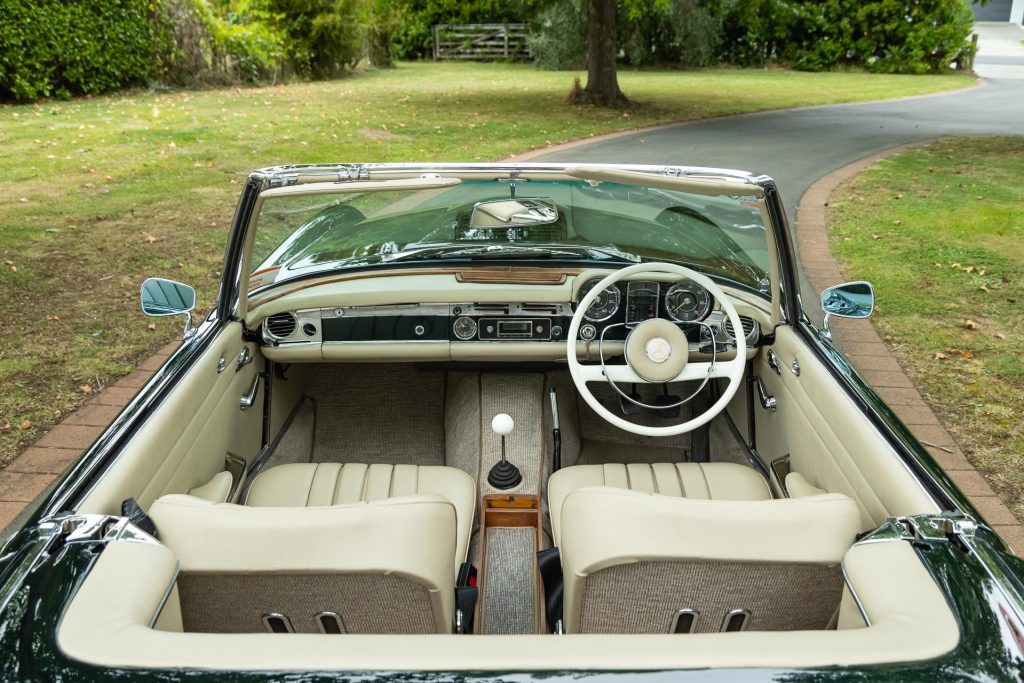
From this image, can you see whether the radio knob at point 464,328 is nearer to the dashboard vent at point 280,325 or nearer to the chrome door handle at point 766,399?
the dashboard vent at point 280,325

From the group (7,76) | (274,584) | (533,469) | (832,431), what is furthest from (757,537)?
(7,76)

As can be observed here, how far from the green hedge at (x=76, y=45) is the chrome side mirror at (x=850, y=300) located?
47.9ft

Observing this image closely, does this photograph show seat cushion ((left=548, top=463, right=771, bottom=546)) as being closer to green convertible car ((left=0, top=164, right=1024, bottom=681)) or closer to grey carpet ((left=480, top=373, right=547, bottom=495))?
green convertible car ((left=0, top=164, right=1024, bottom=681))

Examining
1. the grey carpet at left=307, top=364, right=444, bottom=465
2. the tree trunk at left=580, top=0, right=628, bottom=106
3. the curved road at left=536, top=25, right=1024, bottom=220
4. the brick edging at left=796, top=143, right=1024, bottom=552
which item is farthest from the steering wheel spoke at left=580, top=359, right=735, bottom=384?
the tree trunk at left=580, top=0, right=628, bottom=106

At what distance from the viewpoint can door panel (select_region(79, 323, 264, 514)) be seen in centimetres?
205

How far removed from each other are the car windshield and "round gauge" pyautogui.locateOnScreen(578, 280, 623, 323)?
17 centimetres

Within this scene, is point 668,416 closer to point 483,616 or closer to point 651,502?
point 483,616

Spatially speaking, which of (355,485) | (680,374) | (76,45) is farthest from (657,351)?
(76,45)

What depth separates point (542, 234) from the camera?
3.43m

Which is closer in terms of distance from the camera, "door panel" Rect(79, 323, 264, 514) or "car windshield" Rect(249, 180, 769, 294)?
"door panel" Rect(79, 323, 264, 514)

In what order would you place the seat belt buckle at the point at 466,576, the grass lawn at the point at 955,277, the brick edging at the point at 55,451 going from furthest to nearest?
the grass lawn at the point at 955,277, the brick edging at the point at 55,451, the seat belt buckle at the point at 466,576

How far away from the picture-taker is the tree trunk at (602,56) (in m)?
14.4

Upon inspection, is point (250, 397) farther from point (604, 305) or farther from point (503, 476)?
point (604, 305)

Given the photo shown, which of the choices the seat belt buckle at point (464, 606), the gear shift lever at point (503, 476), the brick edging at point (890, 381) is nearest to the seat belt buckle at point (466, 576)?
the seat belt buckle at point (464, 606)
